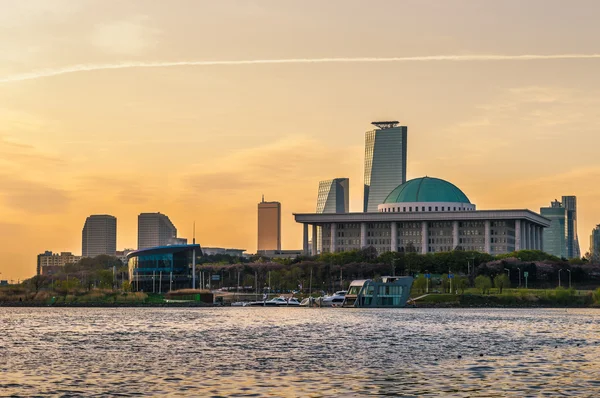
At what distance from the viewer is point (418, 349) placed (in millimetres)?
83500

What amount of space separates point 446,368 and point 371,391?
556 inches

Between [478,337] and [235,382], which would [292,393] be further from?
[478,337]

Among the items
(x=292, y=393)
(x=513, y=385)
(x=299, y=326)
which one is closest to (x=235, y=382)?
(x=292, y=393)

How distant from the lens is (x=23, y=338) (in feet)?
319

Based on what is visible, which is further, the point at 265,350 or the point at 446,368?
the point at 265,350

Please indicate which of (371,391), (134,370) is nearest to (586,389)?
(371,391)

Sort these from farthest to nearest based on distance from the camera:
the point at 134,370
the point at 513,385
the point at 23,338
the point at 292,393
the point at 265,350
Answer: the point at 23,338 < the point at 265,350 < the point at 134,370 < the point at 513,385 < the point at 292,393

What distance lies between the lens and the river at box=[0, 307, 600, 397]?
54.9 m

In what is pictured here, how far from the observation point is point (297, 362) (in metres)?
70.4

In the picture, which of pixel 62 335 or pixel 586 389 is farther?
pixel 62 335

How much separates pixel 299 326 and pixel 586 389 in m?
72.9

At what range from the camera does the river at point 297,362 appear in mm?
54875

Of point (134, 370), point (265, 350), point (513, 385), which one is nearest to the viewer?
point (513, 385)

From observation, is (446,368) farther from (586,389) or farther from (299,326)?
(299,326)
